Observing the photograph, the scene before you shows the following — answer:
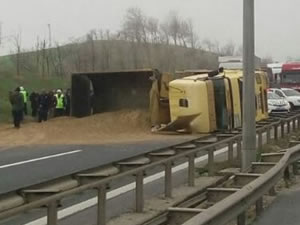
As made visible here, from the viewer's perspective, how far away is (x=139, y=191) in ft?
31.9

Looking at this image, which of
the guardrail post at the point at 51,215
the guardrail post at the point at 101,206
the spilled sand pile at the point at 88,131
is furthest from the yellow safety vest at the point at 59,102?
the guardrail post at the point at 51,215

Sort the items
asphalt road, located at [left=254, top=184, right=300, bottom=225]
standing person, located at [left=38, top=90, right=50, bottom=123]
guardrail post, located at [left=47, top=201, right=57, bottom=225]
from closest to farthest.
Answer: guardrail post, located at [left=47, top=201, right=57, bottom=225]
asphalt road, located at [left=254, top=184, right=300, bottom=225]
standing person, located at [left=38, top=90, right=50, bottom=123]

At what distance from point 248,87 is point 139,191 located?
489 cm

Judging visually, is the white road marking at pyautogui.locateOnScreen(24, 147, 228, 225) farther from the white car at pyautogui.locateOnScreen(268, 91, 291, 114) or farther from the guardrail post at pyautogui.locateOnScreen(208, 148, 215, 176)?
the white car at pyautogui.locateOnScreen(268, 91, 291, 114)

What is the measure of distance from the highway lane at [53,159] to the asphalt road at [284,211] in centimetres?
453

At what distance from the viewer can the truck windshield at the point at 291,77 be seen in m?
49.1

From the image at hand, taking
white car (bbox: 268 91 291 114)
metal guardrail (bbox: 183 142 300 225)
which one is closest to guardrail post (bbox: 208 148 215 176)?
metal guardrail (bbox: 183 142 300 225)

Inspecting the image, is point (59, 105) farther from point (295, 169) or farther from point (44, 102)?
point (295, 169)

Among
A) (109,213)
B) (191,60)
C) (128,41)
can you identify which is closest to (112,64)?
(128,41)

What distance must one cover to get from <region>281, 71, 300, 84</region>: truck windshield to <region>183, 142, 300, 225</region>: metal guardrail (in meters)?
38.6

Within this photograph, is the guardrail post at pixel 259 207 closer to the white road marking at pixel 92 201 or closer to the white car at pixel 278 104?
the white road marking at pixel 92 201

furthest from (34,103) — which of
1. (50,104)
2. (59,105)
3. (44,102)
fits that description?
(44,102)

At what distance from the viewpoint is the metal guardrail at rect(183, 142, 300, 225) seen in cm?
656

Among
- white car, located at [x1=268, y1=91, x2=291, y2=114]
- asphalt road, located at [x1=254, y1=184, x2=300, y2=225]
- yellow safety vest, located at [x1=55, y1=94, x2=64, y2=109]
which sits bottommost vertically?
white car, located at [x1=268, y1=91, x2=291, y2=114]
